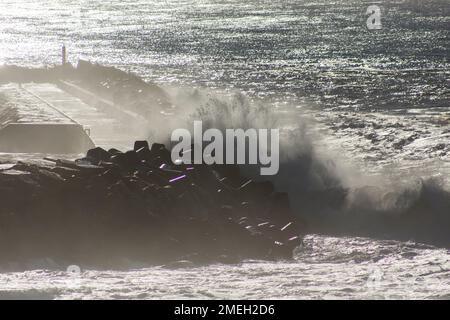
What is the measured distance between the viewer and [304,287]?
17.1 meters

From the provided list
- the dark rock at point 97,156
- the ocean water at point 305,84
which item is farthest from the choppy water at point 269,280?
the dark rock at point 97,156

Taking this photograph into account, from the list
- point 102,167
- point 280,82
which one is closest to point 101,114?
point 102,167

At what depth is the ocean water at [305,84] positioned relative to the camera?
683 inches

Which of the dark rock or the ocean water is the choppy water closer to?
the ocean water

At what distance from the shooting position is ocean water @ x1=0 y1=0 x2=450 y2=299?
17359 millimetres

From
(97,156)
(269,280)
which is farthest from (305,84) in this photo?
(269,280)

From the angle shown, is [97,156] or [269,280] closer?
[269,280]

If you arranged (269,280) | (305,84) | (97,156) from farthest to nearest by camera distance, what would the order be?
(305,84)
(97,156)
(269,280)

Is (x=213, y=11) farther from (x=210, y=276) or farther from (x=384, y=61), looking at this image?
(x=210, y=276)

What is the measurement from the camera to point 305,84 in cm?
6278

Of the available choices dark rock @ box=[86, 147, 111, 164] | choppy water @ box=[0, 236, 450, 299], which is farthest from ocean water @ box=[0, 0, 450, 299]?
dark rock @ box=[86, 147, 111, 164]

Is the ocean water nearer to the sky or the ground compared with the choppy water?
nearer to the sky

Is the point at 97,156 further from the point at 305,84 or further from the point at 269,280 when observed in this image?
the point at 305,84
